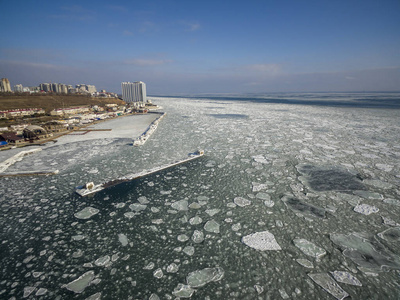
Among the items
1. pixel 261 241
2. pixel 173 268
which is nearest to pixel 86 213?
pixel 173 268

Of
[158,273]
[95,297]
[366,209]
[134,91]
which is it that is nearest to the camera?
[95,297]

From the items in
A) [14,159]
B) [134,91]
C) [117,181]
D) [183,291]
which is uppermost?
[134,91]

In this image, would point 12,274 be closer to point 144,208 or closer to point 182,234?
point 144,208

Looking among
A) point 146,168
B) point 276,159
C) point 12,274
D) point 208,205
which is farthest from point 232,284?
point 276,159

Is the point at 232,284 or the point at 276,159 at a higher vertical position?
the point at 276,159

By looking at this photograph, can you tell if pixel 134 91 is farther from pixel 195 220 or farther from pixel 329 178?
pixel 195 220

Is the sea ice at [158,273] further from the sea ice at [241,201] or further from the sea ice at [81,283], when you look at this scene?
the sea ice at [241,201]

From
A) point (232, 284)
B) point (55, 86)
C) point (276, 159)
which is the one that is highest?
point (55, 86)
